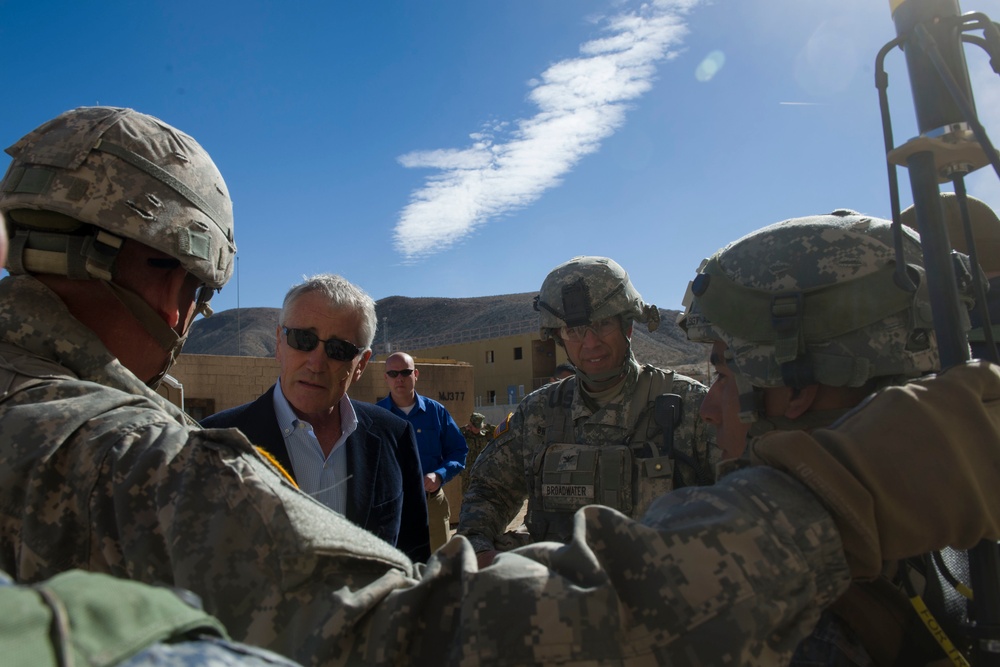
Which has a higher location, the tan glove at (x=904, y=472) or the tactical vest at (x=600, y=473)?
the tan glove at (x=904, y=472)

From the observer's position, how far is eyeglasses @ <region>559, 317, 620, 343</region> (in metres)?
3.89

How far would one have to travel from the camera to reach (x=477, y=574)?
1.15m

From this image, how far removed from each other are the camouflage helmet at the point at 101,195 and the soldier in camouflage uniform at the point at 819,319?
1506 millimetres

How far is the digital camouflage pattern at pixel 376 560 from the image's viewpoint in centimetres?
110

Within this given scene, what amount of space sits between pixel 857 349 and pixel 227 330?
127 meters

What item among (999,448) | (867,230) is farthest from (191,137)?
(999,448)

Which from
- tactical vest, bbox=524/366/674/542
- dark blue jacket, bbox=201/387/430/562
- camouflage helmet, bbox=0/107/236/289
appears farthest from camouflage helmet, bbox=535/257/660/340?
camouflage helmet, bbox=0/107/236/289

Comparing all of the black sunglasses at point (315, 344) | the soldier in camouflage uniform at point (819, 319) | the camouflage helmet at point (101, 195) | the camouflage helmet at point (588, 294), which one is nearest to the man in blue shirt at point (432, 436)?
the camouflage helmet at point (588, 294)

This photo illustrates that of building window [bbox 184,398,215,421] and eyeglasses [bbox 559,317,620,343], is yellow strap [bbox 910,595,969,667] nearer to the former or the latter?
eyeglasses [bbox 559,317,620,343]

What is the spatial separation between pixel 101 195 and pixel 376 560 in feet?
4.00

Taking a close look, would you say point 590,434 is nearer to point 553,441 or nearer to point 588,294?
point 553,441

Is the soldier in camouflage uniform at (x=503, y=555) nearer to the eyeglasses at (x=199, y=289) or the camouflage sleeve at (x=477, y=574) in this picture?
the camouflage sleeve at (x=477, y=574)

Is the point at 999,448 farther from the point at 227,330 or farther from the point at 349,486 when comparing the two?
the point at 227,330

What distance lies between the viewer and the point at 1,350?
1.53m
